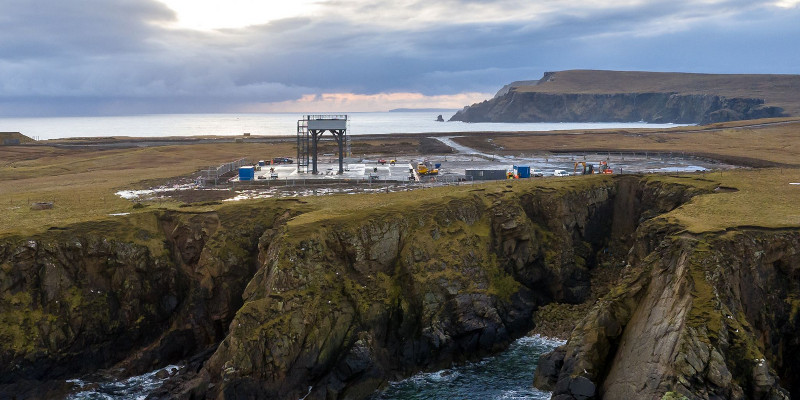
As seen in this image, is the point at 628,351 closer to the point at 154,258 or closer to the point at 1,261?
the point at 154,258

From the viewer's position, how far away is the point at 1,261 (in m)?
41.9

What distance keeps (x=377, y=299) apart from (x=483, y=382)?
32.6 ft

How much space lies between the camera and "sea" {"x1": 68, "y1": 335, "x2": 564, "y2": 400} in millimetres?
39750

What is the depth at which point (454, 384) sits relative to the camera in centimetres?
4159

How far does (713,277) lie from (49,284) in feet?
149

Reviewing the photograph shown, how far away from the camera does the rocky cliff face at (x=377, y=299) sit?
115ft

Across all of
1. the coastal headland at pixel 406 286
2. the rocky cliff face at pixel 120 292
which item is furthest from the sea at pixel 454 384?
the rocky cliff face at pixel 120 292

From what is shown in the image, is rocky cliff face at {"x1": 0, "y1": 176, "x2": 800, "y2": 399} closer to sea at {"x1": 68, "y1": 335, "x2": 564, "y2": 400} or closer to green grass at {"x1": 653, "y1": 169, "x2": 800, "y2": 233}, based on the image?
sea at {"x1": 68, "y1": 335, "x2": 564, "y2": 400}

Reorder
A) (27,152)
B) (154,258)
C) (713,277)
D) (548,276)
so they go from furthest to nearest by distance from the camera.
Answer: (27,152) < (548,276) < (154,258) < (713,277)

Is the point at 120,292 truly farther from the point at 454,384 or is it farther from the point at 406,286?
the point at 454,384

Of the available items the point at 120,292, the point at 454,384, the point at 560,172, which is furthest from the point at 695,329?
the point at 560,172

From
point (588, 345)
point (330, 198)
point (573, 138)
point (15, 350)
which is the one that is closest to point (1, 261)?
point (15, 350)

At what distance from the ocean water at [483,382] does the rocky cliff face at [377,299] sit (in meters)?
1.18

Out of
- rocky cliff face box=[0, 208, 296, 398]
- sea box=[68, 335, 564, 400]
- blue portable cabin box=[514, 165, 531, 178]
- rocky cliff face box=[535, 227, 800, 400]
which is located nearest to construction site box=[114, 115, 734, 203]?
blue portable cabin box=[514, 165, 531, 178]
